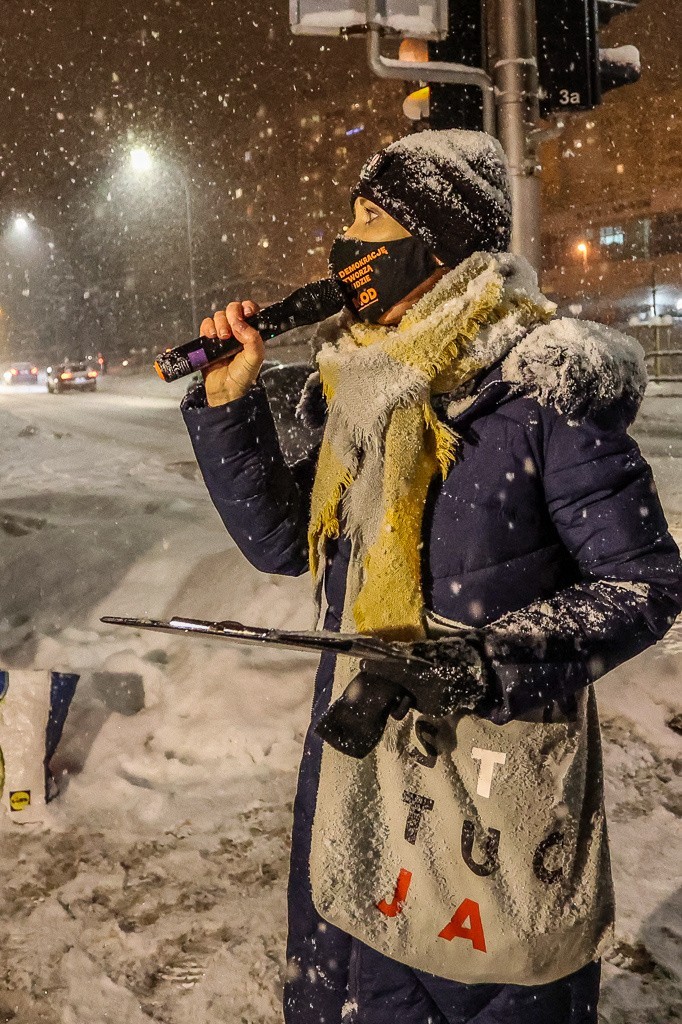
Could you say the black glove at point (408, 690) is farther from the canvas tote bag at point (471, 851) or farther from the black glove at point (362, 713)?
the canvas tote bag at point (471, 851)

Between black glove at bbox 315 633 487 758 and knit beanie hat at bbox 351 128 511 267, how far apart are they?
85 centimetres

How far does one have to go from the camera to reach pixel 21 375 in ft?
112

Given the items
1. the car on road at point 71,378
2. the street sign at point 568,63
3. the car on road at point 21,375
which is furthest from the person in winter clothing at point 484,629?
the car on road at point 21,375

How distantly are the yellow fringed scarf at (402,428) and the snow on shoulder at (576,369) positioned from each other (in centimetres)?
8

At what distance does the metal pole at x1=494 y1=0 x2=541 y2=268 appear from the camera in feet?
13.4

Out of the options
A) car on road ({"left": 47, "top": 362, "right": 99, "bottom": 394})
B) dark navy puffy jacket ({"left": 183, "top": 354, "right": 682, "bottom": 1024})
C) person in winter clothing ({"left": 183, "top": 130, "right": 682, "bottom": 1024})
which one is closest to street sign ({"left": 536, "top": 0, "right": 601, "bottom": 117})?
person in winter clothing ({"left": 183, "top": 130, "right": 682, "bottom": 1024})

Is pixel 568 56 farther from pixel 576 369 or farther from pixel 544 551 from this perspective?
pixel 544 551

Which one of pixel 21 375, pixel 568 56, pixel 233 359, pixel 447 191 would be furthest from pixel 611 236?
pixel 233 359

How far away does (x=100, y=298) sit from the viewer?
58812 millimetres

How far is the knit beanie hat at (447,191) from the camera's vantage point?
1762mm

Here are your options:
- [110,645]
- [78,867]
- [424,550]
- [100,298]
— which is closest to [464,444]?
[424,550]

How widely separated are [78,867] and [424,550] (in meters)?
2.35

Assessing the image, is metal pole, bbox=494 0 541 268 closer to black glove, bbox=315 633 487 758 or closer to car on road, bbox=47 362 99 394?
black glove, bbox=315 633 487 758

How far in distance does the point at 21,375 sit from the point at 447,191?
35056 millimetres
